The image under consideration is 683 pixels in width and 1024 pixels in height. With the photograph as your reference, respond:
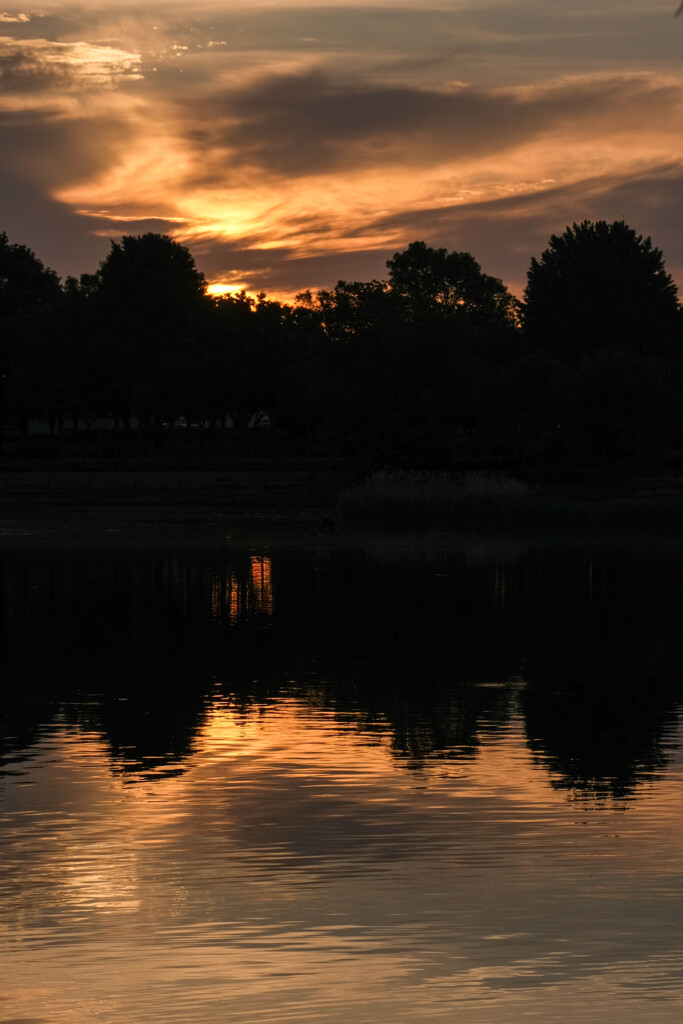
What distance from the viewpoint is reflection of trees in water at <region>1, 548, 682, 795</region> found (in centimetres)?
1627

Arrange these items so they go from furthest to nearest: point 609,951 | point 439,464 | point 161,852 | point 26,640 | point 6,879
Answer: point 439,464
point 26,640
point 161,852
point 6,879
point 609,951

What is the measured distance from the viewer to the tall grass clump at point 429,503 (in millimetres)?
61750

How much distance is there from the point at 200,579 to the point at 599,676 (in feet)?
59.4

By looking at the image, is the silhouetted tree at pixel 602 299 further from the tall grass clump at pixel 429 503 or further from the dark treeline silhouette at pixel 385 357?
the tall grass clump at pixel 429 503

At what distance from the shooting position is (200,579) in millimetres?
37531

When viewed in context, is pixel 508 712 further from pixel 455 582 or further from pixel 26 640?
pixel 455 582

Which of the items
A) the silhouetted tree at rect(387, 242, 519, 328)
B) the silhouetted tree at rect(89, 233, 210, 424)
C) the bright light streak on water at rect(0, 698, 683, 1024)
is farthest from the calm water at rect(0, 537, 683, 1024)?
the silhouetted tree at rect(387, 242, 519, 328)

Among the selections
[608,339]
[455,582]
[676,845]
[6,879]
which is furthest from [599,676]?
[608,339]

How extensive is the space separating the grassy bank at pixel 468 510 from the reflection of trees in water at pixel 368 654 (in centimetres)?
2077

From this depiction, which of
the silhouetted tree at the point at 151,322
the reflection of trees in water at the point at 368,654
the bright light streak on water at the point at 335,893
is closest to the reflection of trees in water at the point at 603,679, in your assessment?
the reflection of trees in water at the point at 368,654

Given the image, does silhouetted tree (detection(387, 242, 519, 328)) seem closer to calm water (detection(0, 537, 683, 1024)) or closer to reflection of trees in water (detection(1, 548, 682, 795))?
reflection of trees in water (detection(1, 548, 682, 795))

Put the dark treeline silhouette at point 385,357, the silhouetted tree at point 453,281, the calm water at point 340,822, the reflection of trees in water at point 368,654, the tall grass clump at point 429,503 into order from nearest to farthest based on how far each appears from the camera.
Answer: the calm water at point 340,822 < the reflection of trees in water at point 368,654 < the tall grass clump at point 429,503 < the dark treeline silhouette at point 385,357 < the silhouetted tree at point 453,281

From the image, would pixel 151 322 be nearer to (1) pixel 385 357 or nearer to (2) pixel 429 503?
(1) pixel 385 357

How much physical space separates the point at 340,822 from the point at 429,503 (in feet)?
164
